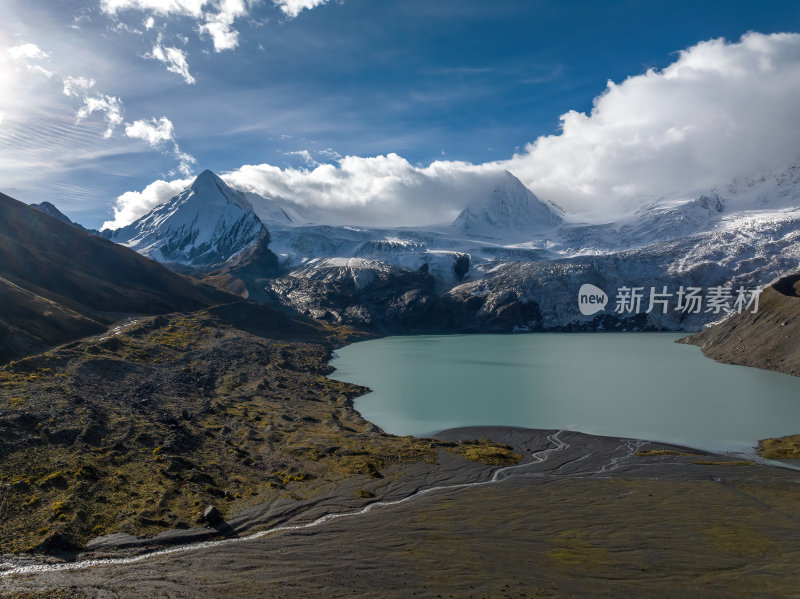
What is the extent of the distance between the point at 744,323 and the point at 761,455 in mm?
71563

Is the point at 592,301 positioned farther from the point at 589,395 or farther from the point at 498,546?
the point at 498,546

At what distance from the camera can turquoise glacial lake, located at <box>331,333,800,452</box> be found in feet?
157

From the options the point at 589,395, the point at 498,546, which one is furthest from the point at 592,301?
the point at 498,546

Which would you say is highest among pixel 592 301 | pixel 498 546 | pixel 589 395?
pixel 592 301

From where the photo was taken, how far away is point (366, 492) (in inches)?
1193

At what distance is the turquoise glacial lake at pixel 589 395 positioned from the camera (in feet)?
157

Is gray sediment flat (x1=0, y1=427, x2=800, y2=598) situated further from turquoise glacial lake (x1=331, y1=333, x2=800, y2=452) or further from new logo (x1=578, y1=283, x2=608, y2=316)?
new logo (x1=578, y1=283, x2=608, y2=316)

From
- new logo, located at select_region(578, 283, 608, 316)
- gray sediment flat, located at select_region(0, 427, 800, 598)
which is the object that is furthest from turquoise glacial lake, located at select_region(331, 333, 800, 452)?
new logo, located at select_region(578, 283, 608, 316)

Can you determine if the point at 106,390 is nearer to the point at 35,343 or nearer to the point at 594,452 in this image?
the point at 35,343

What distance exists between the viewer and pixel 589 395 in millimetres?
63844

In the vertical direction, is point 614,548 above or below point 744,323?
below

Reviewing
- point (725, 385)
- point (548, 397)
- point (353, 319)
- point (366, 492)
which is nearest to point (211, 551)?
point (366, 492)

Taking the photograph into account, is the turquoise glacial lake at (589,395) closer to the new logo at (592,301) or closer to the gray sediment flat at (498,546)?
the gray sediment flat at (498,546)

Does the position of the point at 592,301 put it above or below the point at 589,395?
above
